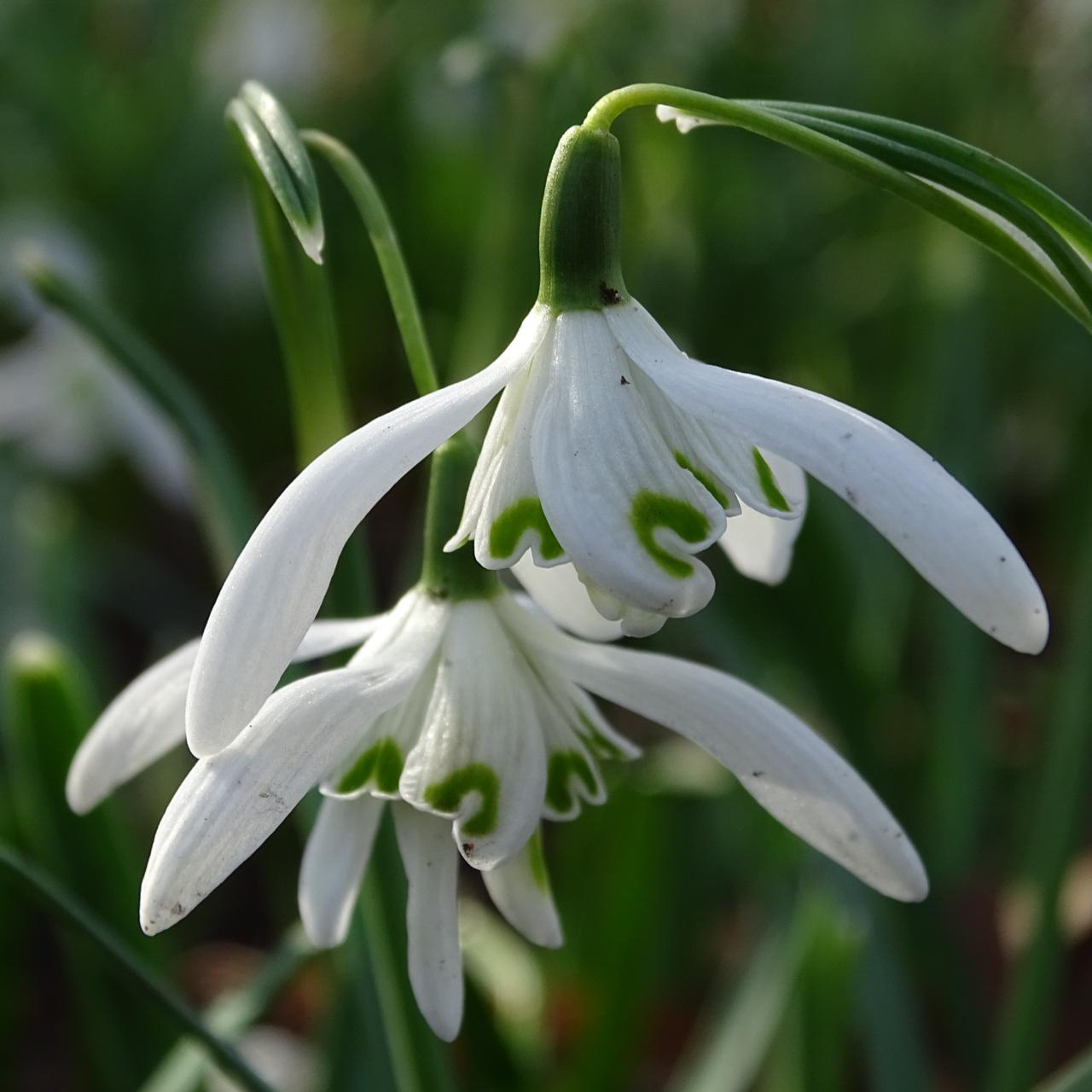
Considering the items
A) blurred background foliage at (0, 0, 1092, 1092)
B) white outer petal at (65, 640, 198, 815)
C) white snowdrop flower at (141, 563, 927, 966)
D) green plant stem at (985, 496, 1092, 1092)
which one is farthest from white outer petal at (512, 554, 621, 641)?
green plant stem at (985, 496, 1092, 1092)

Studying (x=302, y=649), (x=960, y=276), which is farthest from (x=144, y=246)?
(x=302, y=649)

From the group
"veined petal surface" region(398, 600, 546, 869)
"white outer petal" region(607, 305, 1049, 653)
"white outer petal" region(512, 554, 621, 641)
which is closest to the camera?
"white outer petal" region(607, 305, 1049, 653)

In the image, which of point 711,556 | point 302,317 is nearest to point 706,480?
point 302,317

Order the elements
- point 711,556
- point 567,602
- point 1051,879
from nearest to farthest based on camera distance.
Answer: point 567,602 → point 1051,879 → point 711,556

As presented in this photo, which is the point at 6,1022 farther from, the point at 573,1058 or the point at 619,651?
the point at 619,651

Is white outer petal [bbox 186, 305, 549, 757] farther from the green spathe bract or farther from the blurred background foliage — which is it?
the blurred background foliage

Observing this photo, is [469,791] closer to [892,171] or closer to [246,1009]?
[892,171]

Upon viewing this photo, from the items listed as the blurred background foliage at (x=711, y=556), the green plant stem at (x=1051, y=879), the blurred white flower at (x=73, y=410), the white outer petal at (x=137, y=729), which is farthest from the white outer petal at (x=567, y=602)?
the blurred white flower at (x=73, y=410)
